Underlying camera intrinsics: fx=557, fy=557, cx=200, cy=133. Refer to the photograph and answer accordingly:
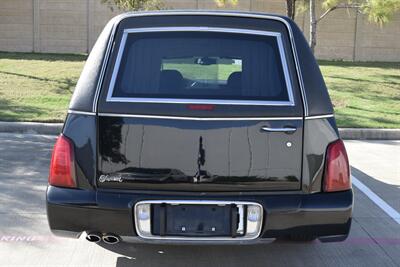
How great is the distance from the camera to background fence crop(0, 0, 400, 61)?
2348 cm

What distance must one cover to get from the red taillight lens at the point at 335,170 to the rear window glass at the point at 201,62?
44cm

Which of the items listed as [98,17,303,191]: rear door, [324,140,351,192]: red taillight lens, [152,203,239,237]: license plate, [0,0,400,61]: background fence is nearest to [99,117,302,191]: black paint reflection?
[98,17,303,191]: rear door

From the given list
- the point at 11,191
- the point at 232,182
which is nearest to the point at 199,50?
the point at 232,182

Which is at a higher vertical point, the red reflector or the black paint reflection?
the red reflector

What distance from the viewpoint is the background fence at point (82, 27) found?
925 inches

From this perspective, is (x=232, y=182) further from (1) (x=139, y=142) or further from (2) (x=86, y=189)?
(2) (x=86, y=189)

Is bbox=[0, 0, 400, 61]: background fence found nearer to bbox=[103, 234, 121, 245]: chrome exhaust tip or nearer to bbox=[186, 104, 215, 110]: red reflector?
bbox=[186, 104, 215, 110]: red reflector

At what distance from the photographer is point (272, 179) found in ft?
11.0

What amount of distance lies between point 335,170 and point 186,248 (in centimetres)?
142

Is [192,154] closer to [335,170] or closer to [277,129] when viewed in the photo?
[277,129]

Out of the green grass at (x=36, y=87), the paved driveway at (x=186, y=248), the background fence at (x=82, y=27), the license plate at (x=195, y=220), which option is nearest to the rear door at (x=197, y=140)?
the license plate at (x=195, y=220)

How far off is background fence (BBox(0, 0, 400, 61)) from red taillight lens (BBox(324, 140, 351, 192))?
816 inches

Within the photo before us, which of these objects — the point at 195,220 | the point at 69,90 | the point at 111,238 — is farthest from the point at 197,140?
the point at 69,90

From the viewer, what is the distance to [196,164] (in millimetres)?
3322
